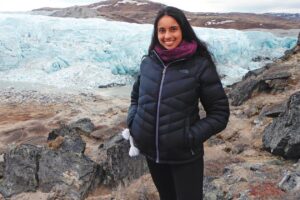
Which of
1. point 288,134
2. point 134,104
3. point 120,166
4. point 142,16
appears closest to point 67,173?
point 120,166

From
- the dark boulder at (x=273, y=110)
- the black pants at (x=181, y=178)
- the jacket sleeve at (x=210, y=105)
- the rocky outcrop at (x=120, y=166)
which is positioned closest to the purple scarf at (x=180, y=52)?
the jacket sleeve at (x=210, y=105)

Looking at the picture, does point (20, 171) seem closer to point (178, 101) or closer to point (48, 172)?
point (48, 172)

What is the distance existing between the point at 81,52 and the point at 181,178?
20117 millimetres

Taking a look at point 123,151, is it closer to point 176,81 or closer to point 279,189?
point 279,189

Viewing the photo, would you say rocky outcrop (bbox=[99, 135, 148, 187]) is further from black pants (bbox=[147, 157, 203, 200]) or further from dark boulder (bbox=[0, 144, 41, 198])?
black pants (bbox=[147, 157, 203, 200])

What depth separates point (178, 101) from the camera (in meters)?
2.67

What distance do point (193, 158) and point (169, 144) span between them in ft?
0.66

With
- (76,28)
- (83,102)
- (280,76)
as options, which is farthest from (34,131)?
(76,28)

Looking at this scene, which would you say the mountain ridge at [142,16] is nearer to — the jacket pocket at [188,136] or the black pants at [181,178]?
the black pants at [181,178]

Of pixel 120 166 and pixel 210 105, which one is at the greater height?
pixel 210 105

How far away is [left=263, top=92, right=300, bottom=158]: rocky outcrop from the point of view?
5836mm

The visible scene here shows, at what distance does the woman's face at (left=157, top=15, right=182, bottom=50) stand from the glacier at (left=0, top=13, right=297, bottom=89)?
16.5 metres

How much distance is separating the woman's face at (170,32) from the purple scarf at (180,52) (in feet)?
0.13

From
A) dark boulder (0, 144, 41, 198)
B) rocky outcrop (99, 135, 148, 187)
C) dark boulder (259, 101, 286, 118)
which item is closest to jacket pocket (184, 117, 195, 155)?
rocky outcrop (99, 135, 148, 187)
